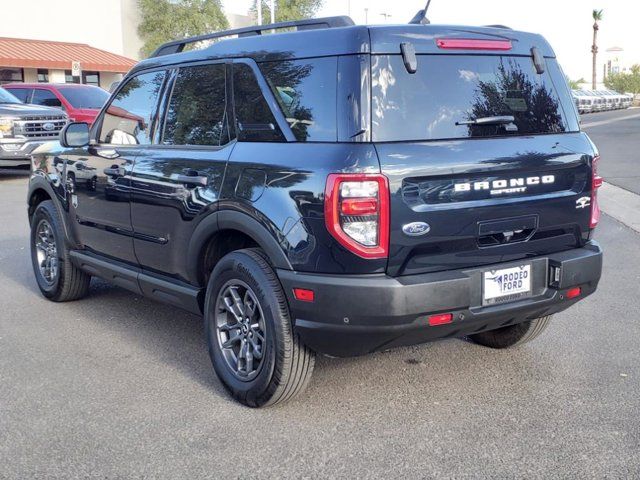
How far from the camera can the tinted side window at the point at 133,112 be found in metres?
4.93

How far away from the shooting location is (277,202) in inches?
145

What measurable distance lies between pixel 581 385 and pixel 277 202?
6.71 ft

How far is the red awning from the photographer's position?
113ft

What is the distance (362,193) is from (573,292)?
1.43m

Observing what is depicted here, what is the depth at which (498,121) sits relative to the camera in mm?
3842

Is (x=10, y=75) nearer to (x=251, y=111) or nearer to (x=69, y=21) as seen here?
(x=69, y=21)

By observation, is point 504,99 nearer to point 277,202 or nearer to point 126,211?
point 277,202

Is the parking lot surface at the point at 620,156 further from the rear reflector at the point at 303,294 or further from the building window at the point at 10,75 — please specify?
the building window at the point at 10,75

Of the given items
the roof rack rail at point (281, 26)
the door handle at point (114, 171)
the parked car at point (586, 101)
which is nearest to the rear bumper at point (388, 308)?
the roof rack rail at point (281, 26)

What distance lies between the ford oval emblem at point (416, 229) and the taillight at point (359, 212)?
10 centimetres

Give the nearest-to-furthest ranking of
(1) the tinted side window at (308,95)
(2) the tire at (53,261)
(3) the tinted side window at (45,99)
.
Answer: (1) the tinted side window at (308,95)
(2) the tire at (53,261)
(3) the tinted side window at (45,99)

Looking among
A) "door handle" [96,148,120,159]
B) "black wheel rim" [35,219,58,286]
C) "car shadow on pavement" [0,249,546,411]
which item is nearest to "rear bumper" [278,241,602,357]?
"car shadow on pavement" [0,249,546,411]

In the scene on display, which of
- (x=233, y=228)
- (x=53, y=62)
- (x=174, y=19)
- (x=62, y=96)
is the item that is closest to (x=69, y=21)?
(x=53, y=62)

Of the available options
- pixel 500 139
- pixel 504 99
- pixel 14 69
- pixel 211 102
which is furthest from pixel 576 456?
pixel 14 69
